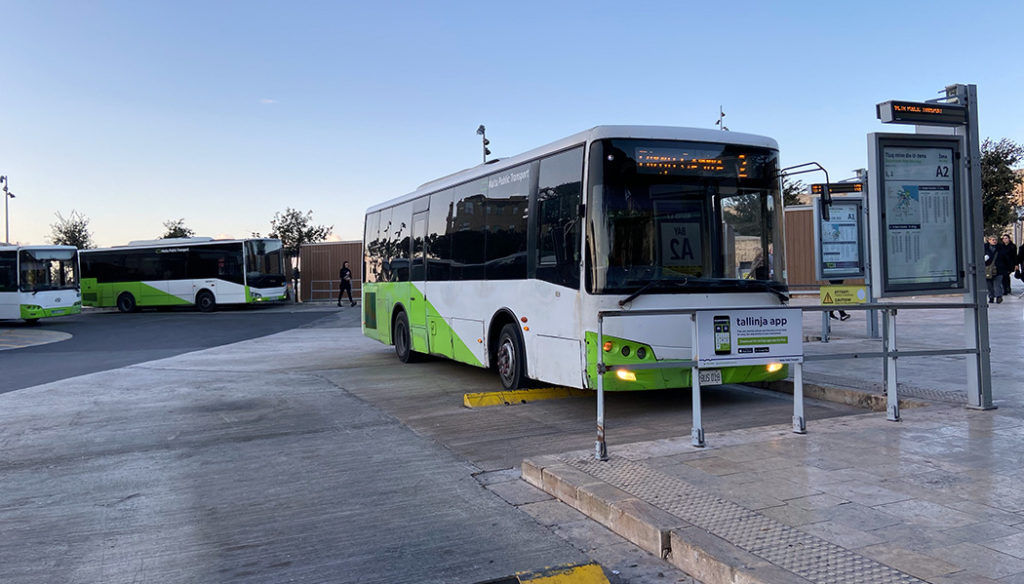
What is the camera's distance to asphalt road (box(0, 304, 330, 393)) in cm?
1423

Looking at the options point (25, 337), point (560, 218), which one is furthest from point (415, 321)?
point (25, 337)

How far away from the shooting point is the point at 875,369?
1095cm

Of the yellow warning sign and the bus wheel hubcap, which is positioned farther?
the yellow warning sign

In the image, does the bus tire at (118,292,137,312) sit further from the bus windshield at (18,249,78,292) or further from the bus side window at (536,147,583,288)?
the bus side window at (536,147,583,288)

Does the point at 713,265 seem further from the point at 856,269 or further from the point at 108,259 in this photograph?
the point at 108,259

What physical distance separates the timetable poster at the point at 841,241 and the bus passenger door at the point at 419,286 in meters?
7.42

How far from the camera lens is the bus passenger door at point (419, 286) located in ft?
41.9

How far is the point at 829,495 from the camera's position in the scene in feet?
16.0

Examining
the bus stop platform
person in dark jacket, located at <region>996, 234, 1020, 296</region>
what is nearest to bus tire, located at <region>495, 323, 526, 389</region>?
the bus stop platform

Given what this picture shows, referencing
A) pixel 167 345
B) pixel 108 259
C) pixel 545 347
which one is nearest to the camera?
pixel 545 347

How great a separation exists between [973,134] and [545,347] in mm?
4843

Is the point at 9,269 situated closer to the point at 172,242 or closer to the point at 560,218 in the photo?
the point at 172,242

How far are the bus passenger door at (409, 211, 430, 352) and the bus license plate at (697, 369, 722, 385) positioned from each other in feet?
21.4

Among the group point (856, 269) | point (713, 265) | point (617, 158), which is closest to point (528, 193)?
point (617, 158)
